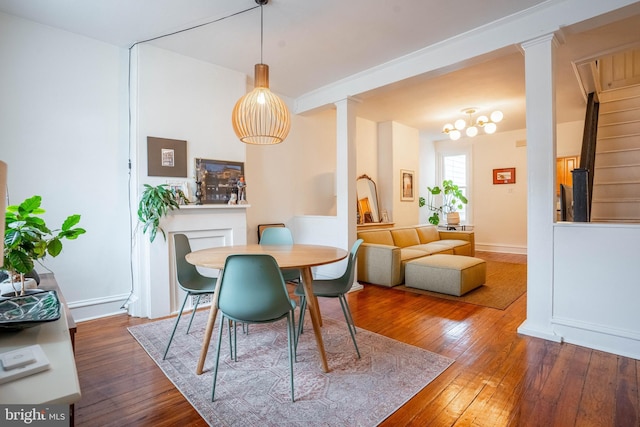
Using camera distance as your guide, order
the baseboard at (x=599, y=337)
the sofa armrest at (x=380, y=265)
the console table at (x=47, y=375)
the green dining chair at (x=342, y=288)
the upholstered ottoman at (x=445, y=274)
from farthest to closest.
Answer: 1. the sofa armrest at (x=380, y=265)
2. the upholstered ottoman at (x=445, y=274)
3. the green dining chair at (x=342, y=288)
4. the baseboard at (x=599, y=337)
5. the console table at (x=47, y=375)

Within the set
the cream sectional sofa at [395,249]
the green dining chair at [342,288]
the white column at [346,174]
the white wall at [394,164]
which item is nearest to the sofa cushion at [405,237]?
the cream sectional sofa at [395,249]

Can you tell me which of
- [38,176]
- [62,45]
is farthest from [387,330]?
[62,45]

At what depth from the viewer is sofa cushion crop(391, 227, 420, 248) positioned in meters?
5.15

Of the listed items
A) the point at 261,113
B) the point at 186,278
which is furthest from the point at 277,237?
the point at 261,113

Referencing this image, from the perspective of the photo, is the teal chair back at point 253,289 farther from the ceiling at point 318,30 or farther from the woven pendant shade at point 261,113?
the ceiling at point 318,30

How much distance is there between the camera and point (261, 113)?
99.6 inches

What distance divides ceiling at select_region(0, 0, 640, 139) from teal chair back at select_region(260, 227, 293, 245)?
1.80 metres

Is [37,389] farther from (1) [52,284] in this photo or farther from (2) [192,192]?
(2) [192,192]

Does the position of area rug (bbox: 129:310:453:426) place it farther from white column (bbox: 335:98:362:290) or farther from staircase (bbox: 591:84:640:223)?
staircase (bbox: 591:84:640:223)

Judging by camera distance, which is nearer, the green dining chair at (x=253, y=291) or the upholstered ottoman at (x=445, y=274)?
the green dining chair at (x=253, y=291)

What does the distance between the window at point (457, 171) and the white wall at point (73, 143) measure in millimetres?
6846

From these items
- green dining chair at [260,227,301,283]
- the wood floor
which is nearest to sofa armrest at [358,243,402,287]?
the wood floor

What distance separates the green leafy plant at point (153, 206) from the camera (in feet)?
9.81

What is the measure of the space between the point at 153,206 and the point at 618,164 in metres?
5.36
